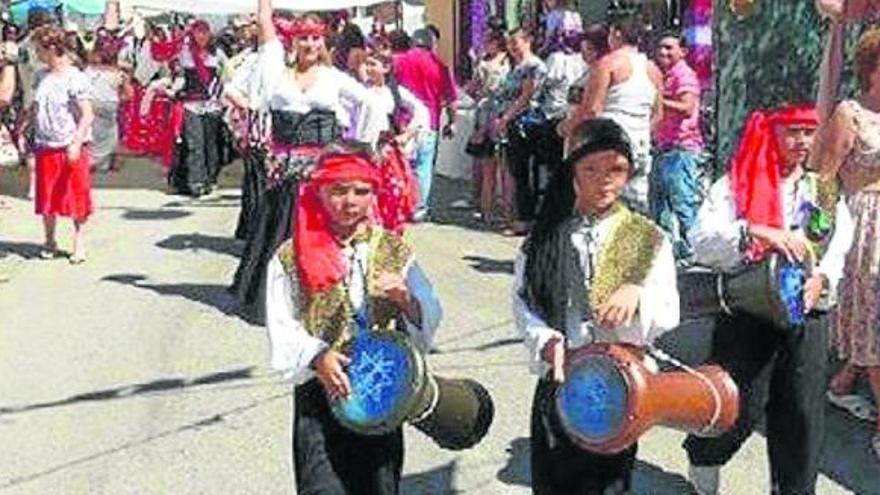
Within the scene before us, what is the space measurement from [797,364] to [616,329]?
0.99 m

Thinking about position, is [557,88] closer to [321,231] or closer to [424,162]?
[424,162]

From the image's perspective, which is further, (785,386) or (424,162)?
(424,162)

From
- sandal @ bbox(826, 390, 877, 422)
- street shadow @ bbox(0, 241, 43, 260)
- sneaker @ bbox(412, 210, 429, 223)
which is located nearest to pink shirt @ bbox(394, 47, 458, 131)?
sneaker @ bbox(412, 210, 429, 223)

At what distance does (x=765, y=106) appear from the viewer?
7.82 meters

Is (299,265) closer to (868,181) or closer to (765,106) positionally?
(868,181)

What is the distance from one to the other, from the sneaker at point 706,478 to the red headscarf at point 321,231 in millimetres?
1672

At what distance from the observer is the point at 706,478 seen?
487 centimetres

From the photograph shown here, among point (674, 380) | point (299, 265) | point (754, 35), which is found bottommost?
point (674, 380)

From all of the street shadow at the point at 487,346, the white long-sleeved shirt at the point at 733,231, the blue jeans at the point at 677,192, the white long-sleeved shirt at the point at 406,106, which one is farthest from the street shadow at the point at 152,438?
the blue jeans at the point at 677,192

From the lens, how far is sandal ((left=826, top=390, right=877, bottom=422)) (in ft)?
19.2

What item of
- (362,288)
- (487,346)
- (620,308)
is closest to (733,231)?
(620,308)

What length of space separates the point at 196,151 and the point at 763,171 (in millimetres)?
9875

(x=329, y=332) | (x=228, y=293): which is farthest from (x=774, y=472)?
(x=228, y=293)

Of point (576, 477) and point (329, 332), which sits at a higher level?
point (329, 332)
